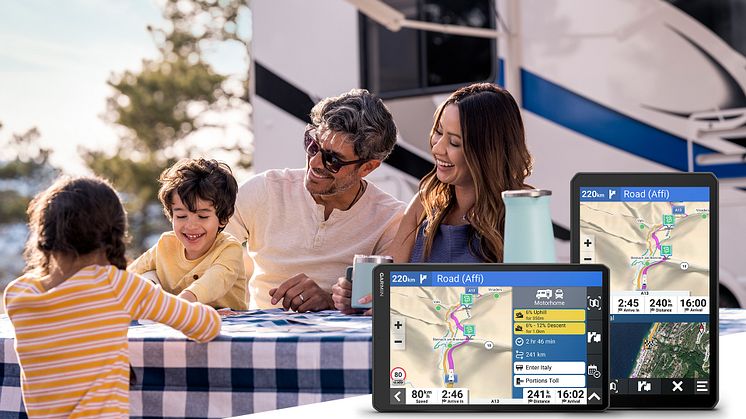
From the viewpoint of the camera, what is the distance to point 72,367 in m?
1.69

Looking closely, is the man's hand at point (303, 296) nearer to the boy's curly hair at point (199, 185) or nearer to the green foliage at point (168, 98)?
the boy's curly hair at point (199, 185)

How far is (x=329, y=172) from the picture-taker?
2.73 m

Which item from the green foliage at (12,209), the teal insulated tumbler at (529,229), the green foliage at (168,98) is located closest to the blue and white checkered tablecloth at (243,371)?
the teal insulated tumbler at (529,229)

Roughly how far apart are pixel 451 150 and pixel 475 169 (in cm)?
8

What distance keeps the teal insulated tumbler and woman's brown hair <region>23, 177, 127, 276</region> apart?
2.23 ft

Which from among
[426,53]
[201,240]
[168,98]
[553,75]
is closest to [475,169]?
[201,240]

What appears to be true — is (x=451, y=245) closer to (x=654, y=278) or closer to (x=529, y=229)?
(x=529, y=229)

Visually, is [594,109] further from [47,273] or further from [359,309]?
[47,273]

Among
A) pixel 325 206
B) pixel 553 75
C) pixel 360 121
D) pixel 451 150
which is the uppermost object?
pixel 553 75

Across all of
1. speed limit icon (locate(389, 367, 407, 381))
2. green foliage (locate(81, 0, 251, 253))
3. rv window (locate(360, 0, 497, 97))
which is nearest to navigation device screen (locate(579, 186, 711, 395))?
speed limit icon (locate(389, 367, 407, 381))

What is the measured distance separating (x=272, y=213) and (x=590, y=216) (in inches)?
60.4

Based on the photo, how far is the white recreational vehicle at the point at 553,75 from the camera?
3.94m

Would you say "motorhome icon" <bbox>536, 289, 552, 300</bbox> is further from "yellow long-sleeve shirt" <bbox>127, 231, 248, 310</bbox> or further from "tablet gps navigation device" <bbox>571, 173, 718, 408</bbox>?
"yellow long-sleeve shirt" <bbox>127, 231, 248, 310</bbox>

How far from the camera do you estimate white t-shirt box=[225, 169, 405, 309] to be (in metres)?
2.80
